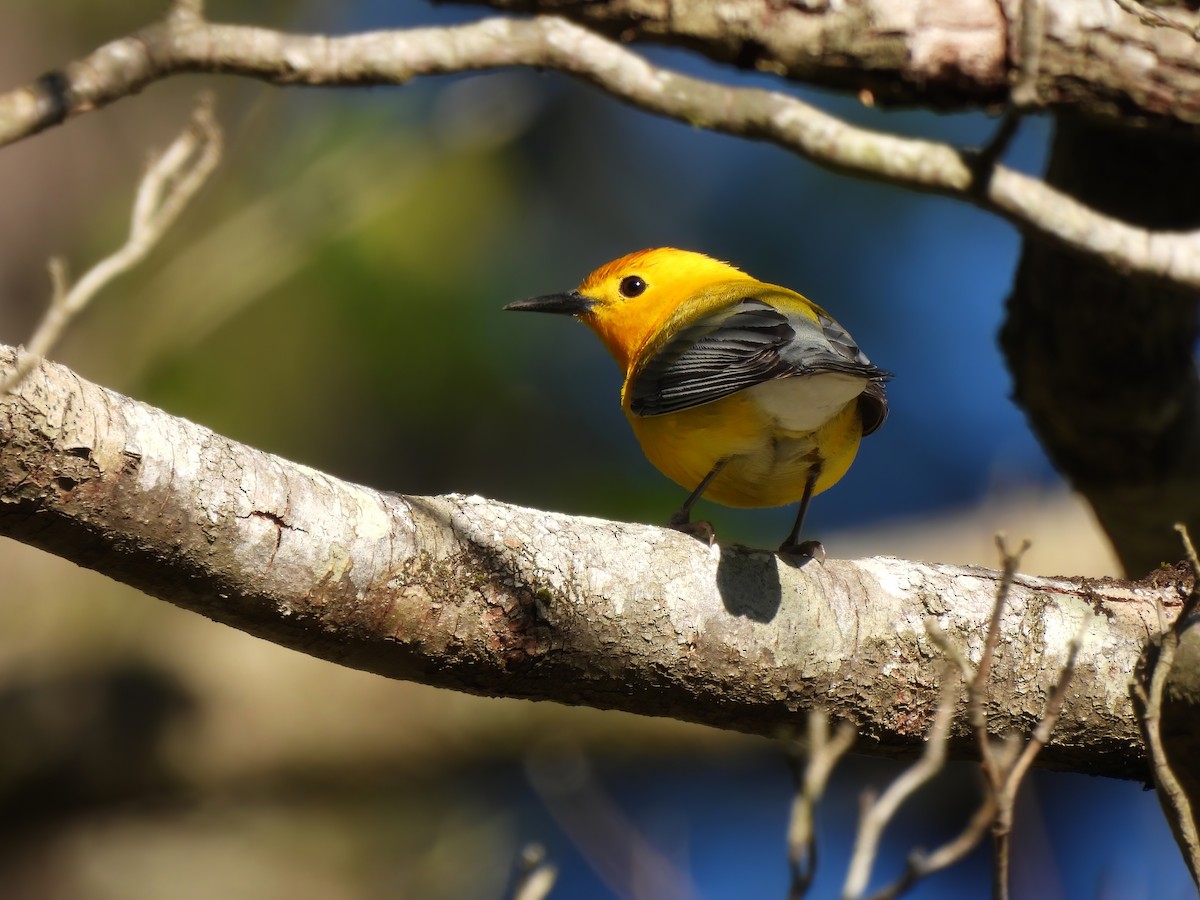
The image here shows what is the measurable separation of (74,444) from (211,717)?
5.05 meters

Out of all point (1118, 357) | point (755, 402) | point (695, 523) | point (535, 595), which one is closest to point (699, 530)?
point (695, 523)

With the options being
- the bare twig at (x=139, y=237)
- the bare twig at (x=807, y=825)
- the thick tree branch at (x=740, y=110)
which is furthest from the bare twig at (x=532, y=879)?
the thick tree branch at (x=740, y=110)

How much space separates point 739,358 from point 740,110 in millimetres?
768

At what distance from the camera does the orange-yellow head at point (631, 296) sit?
5727 mm

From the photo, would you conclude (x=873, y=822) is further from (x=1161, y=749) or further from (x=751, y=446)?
(x=751, y=446)

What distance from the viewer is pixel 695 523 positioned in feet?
12.9

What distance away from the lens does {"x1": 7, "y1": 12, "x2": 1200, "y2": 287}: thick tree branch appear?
12.3 ft

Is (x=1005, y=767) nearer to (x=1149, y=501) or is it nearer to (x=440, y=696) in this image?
(x=1149, y=501)

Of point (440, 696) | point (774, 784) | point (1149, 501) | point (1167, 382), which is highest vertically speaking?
point (1167, 382)

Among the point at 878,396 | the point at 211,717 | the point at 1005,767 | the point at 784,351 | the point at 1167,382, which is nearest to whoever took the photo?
the point at 1005,767

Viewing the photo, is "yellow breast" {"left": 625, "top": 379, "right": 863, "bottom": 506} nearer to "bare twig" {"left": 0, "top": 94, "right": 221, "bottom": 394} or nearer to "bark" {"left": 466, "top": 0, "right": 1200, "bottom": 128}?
"bark" {"left": 466, "top": 0, "right": 1200, "bottom": 128}

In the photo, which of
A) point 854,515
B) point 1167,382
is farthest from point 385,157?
point 854,515

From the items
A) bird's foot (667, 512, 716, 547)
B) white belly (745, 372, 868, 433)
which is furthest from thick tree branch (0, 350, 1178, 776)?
white belly (745, 372, 868, 433)

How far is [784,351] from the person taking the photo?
4008 millimetres
